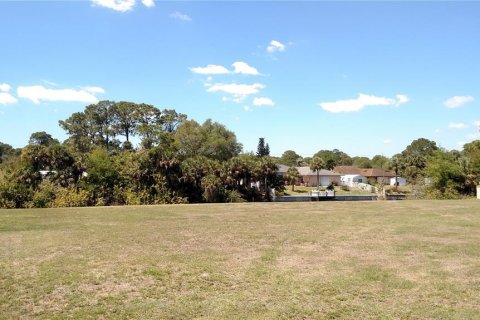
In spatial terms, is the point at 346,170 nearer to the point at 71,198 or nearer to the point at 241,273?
the point at 71,198

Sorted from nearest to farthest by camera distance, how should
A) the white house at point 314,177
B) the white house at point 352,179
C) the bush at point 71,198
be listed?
the bush at point 71,198, the white house at point 314,177, the white house at point 352,179

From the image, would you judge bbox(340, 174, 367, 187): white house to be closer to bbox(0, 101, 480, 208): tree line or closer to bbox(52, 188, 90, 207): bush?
bbox(0, 101, 480, 208): tree line

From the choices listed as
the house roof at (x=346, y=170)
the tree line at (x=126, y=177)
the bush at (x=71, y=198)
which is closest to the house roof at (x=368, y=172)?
the house roof at (x=346, y=170)

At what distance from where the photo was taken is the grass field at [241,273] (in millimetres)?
6402

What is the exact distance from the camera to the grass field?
21.0ft

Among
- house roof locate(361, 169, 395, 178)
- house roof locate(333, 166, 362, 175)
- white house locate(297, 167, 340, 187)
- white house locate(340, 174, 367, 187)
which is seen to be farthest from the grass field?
house roof locate(333, 166, 362, 175)

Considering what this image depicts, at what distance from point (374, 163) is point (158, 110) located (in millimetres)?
82599

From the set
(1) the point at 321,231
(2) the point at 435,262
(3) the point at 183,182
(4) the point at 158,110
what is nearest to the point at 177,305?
(2) the point at 435,262

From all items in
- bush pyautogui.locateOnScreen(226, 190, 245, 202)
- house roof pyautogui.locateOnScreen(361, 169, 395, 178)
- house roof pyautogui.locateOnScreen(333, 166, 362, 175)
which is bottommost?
bush pyautogui.locateOnScreen(226, 190, 245, 202)

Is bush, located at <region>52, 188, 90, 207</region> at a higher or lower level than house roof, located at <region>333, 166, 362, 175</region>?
lower

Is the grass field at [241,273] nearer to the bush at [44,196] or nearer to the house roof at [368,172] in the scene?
the bush at [44,196]

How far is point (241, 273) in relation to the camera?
844cm

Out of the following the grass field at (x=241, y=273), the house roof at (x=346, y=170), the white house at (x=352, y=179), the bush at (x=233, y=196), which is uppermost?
the house roof at (x=346, y=170)

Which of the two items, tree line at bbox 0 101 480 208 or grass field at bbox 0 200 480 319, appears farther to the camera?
tree line at bbox 0 101 480 208
